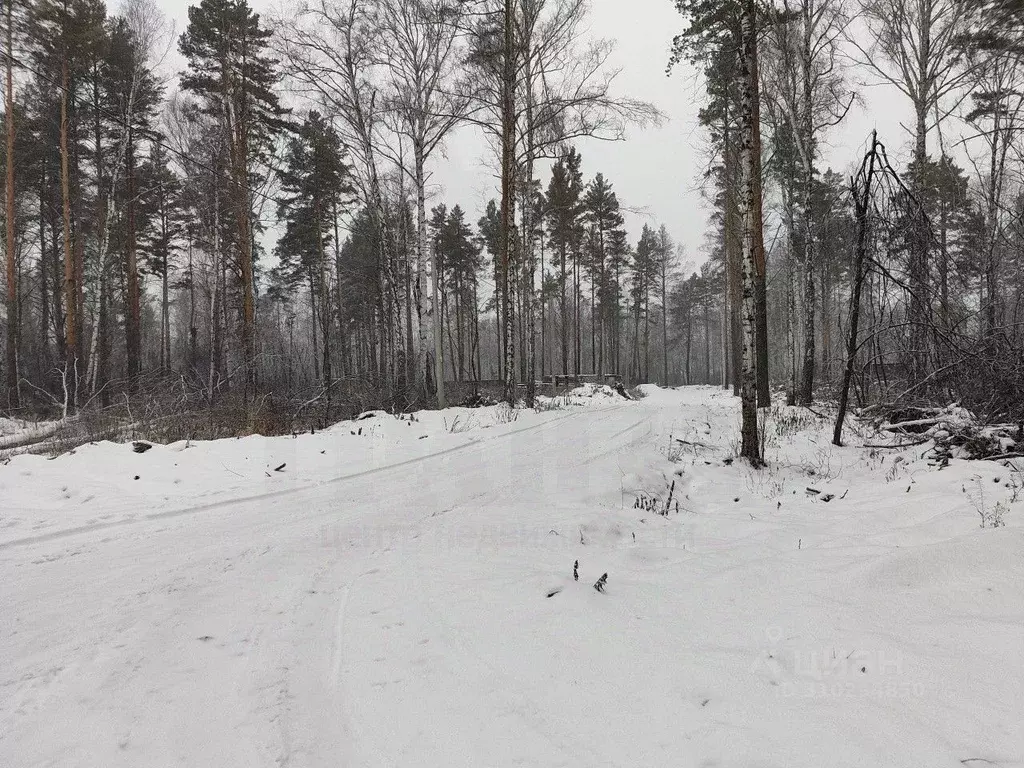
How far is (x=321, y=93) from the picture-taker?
12.3 m

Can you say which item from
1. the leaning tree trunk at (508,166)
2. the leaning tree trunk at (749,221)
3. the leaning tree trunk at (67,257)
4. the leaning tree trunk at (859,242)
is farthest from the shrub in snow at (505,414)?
the leaning tree trunk at (67,257)

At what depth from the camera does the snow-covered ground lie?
1471 mm

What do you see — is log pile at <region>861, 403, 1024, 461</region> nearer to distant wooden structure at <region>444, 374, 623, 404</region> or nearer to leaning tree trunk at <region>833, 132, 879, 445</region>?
leaning tree trunk at <region>833, 132, 879, 445</region>

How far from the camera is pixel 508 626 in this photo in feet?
7.12

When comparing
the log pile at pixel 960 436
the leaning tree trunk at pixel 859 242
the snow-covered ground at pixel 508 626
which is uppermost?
the leaning tree trunk at pixel 859 242

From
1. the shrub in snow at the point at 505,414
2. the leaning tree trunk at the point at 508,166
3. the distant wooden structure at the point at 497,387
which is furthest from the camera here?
the distant wooden structure at the point at 497,387

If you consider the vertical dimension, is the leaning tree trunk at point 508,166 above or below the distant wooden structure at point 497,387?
above

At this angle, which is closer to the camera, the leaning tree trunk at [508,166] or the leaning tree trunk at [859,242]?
the leaning tree trunk at [859,242]

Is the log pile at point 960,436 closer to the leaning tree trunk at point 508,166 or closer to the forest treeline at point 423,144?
the forest treeline at point 423,144

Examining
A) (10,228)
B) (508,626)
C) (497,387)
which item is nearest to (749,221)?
(508,626)

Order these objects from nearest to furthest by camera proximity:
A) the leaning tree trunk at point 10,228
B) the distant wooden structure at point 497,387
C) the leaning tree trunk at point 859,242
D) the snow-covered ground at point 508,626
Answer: the snow-covered ground at point 508,626
the leaning tree trunk at point 859,242
the leaning tree trunk at point 10,228
the distant wooden structure at point 497,387

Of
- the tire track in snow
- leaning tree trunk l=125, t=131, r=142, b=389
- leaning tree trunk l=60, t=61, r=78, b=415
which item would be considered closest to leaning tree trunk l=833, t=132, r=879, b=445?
the tire track in snow

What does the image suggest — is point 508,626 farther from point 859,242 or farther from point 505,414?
point 505,414

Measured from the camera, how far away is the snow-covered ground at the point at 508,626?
1.47m
